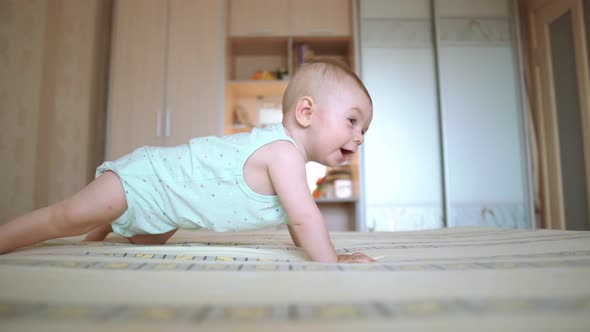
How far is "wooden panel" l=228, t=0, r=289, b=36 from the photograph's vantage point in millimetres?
3152

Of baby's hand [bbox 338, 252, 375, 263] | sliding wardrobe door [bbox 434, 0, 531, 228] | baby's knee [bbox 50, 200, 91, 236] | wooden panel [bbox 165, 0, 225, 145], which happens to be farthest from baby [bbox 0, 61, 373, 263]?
sliding wardrobe door [bbox 434, 0, 531, 228]

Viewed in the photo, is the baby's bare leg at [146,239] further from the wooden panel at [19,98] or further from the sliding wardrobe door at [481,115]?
the sliding wardrobe door at [481,115]

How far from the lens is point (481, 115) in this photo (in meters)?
3.04

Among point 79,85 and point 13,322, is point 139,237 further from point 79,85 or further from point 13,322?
point 79,85

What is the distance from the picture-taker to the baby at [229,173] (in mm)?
871

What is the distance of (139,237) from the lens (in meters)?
1.10

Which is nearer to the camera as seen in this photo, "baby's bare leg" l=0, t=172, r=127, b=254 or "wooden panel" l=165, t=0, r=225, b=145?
"baby's bare leg" l=0, t=172, r=127, b=254

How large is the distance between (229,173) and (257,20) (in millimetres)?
2562

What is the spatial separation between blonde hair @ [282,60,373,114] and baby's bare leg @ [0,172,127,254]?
510 mm

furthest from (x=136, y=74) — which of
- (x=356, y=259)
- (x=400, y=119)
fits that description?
(x=356, y=259)

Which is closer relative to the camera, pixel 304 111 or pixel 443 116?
pixel 304 111

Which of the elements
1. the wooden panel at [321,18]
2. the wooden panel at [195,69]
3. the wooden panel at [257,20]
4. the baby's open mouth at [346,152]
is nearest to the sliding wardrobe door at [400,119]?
the wooden panel at [321,18]

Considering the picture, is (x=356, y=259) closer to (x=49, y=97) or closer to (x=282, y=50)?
(x=49, y=97)

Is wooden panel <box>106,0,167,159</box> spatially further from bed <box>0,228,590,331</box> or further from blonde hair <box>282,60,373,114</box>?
bed <box>0,228,590,331</box>
